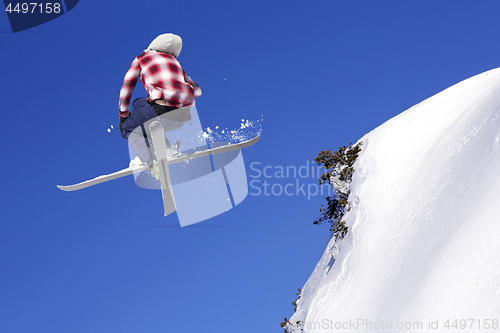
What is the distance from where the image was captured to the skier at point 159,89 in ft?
20.8

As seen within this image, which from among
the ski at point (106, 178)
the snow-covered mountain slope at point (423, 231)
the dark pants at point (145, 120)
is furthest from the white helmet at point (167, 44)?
the snow-covered mountain slope at point (423, 231)

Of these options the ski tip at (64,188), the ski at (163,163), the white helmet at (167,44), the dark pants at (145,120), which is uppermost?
the white helmet at (167,44)

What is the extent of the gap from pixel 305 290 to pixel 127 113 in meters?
4.52

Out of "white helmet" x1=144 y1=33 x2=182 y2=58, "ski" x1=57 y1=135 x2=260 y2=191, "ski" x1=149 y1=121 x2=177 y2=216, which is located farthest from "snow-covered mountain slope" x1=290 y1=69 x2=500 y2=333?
"white helmet" x1=144 y1=33 x2=182 y2=58

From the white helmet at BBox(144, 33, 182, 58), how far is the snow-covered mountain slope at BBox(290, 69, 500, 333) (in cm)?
375

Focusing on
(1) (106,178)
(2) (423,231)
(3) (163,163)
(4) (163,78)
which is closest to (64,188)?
(1) (106,178)

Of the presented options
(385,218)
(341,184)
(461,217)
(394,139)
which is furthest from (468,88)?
(461,217)

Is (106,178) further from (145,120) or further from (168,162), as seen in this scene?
(145,120)

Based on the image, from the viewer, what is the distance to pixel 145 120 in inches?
261

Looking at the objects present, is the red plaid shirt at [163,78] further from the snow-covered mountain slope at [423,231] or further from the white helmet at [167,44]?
the snow-covered mountain slope at [423,231]

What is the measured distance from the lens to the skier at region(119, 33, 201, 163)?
20.8 feet

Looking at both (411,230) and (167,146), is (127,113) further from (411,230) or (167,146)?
(411,230)

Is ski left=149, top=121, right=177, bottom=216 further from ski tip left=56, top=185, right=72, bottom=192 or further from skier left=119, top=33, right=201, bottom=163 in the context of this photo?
ski tip left=56, top=185, right=72, bottom=192

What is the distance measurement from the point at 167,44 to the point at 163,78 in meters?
0.54
